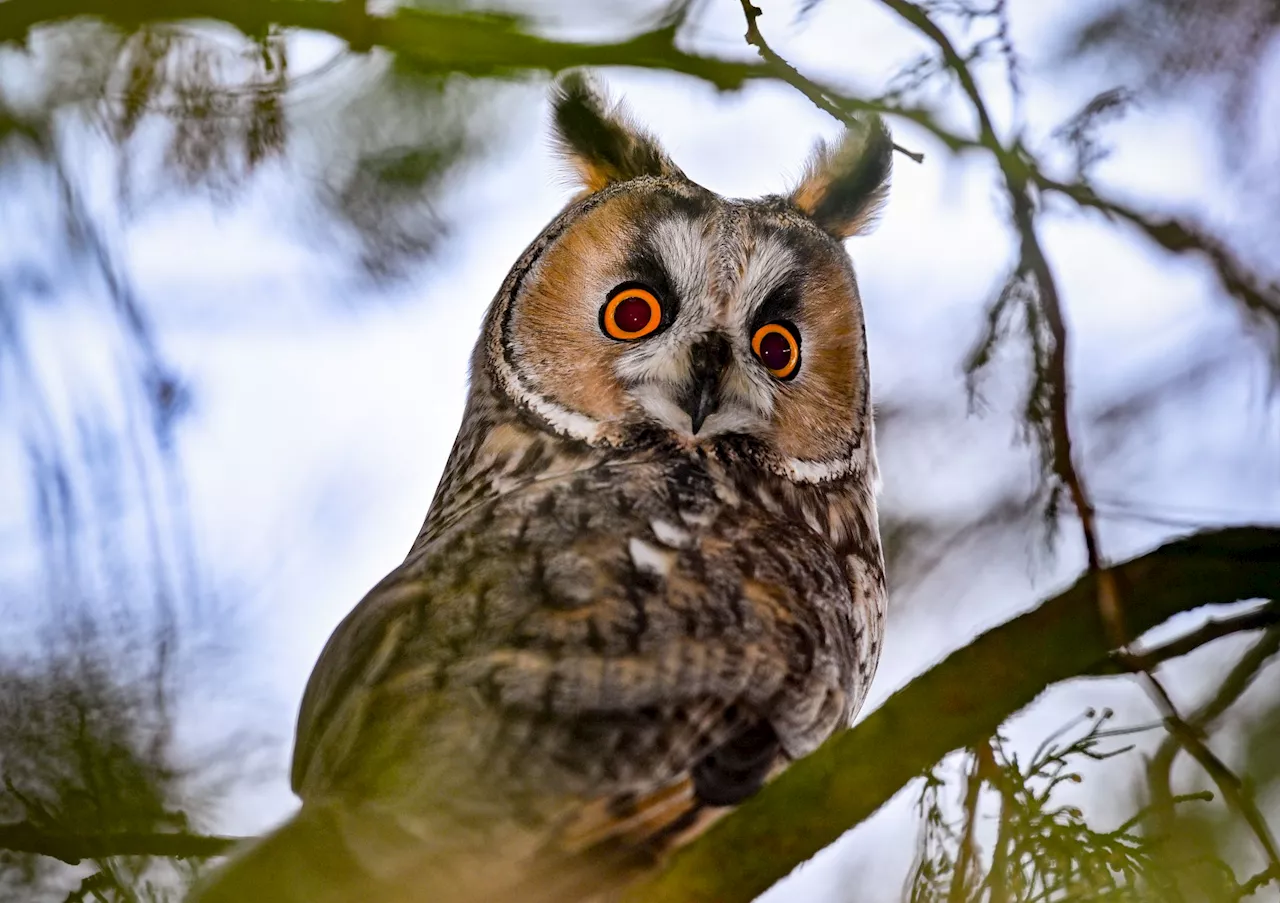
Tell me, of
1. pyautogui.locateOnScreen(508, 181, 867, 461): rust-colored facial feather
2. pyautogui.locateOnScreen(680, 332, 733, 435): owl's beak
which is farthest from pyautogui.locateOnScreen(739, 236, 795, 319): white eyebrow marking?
pyautogui.locateOnScreen(680, 332, 733, 435): owl's beak

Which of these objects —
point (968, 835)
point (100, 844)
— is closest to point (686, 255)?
point (968, 835)

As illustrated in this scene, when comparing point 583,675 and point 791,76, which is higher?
point 791,76

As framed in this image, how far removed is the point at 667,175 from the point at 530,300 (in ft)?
1.46

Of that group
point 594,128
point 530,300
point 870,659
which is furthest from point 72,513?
point 594,128

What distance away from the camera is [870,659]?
2.43 meters

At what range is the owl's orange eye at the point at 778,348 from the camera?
266cm

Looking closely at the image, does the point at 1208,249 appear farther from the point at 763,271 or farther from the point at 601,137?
the point at 601,137

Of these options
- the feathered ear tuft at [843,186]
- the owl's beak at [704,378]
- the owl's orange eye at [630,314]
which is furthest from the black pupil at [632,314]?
the feathered ear tuft at [843,186]

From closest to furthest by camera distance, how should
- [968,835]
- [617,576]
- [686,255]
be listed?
[968,835] < [617,576] < [686,255]

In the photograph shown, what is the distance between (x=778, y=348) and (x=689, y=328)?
8.8 inches

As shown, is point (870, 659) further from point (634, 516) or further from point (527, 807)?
point (527, 807)

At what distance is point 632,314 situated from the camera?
267cm

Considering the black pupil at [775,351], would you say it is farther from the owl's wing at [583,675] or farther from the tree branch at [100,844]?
the tree branch at [100,844]

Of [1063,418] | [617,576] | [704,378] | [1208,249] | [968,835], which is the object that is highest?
[1208,249]
